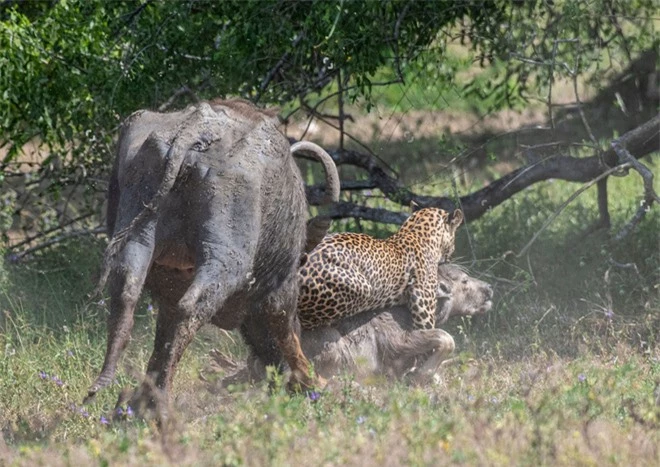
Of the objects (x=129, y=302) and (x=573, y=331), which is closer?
(x=129, y=302)

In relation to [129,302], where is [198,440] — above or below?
below

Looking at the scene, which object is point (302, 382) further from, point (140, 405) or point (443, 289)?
point (443, 289)

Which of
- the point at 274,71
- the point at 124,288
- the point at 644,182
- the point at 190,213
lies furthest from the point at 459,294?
the point at 124,288

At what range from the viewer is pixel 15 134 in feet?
31.7

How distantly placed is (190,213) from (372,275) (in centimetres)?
183

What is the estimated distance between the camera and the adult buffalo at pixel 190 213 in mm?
6242

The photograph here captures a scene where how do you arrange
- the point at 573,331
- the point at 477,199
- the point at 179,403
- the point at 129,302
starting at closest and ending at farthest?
the point at 129,302 < the point at 179,403 < the point at 573,331 < the point at 477,199

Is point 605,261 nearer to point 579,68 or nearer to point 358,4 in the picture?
point 579,68

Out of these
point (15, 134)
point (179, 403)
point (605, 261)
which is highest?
point (15, 134)

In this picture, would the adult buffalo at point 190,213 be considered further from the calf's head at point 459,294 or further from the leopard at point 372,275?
the calf's head at point 459,294

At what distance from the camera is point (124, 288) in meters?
6.23

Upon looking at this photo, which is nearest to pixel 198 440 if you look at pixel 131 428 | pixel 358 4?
pixel 131 428

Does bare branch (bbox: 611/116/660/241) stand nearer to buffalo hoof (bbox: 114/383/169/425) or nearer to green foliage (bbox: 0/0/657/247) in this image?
green foliage (bbox: 0/0/657/247)

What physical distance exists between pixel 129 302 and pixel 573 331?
351 centimetres
